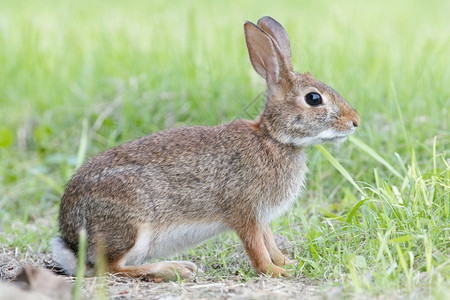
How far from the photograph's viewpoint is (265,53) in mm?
4832

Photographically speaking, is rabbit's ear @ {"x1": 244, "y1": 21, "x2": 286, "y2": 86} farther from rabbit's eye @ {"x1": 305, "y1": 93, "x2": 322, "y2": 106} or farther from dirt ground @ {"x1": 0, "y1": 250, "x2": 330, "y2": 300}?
dirt ground @ {"x1": 0, "y1": 250, "x2": 330, "y2": 300}

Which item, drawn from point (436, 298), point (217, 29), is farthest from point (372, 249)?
point (217, 29)

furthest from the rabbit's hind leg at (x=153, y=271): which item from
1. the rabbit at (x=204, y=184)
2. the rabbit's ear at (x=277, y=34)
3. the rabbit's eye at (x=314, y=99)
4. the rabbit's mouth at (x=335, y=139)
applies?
the rabbit's ear at (x=277, y=34)

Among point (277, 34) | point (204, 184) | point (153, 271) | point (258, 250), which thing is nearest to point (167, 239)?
point (153, 271)

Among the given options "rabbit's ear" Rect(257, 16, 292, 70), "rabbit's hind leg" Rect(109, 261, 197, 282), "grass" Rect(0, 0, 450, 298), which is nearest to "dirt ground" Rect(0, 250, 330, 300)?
"rabbit's hind leg" Rect(109, 261, 197, 282)

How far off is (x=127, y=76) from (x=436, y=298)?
4.81m

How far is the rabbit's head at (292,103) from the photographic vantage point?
4.59 m

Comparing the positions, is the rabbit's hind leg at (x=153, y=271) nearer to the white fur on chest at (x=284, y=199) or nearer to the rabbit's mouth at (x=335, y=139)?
the white fur on chest at (x=284, y=199)

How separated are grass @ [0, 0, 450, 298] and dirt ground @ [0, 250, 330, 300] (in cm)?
18

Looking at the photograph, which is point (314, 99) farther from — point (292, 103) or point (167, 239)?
point (167, 239)

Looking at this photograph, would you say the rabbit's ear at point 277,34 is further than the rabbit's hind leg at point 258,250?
Yes

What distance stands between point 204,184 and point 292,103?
718 mm

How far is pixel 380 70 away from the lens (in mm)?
7004

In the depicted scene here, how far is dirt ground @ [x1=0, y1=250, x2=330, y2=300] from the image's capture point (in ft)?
11.6
